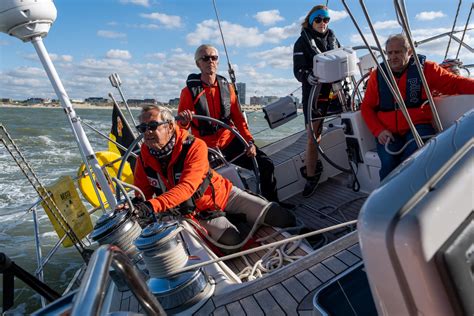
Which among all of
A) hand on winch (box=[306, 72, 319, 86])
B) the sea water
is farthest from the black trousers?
the sea water

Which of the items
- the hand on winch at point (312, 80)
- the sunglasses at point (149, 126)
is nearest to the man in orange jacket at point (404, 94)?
the hand on winch at point (312, 80)

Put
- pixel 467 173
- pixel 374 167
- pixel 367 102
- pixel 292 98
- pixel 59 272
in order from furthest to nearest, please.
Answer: pixel 59 272 < pixel 292 98 < pixel 374 167 < pixel 367 102 < pixel 467 173

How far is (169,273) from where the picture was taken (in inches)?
66.6

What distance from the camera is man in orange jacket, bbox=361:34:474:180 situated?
2908 millimetres

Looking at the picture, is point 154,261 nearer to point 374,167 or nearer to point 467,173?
point 467,173

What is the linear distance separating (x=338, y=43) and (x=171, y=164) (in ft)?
7.59

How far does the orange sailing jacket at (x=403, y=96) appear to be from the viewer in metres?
2.93

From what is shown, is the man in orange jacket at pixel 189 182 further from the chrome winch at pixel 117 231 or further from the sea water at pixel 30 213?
the sea water at pixel 30 213

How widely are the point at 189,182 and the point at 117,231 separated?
0.52 m

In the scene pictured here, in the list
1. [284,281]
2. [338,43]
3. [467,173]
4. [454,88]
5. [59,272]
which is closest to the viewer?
[467,173]

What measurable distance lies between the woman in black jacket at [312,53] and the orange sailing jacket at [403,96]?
51cm

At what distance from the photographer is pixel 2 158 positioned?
13.5 m

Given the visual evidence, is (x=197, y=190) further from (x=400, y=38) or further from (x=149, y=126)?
(x=400, y=38)

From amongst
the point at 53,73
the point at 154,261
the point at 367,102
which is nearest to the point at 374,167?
the point at 367,102
